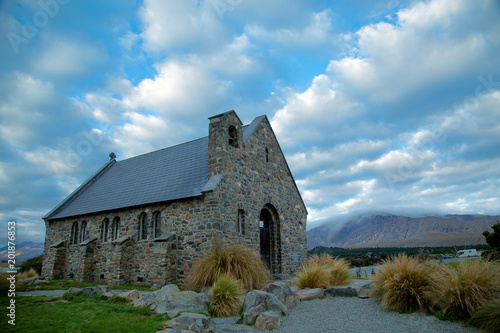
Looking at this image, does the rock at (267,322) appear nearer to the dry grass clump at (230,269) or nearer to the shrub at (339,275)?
the dry grass clump at (230,269)

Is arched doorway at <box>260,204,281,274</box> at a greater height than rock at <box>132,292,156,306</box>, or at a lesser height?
greater

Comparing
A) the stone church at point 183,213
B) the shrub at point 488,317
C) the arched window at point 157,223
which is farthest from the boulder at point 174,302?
the arched window at point 157,223

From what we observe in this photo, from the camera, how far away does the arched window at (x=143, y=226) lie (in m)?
17.1

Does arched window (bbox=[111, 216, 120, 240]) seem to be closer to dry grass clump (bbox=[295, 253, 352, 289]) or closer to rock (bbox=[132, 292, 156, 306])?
rock (bbox=[132, 292, 156, 306])

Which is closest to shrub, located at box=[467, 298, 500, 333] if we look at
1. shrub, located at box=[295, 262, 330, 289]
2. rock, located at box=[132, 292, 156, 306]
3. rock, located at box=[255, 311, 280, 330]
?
rock, located at box=[255, 311, 280, 330]

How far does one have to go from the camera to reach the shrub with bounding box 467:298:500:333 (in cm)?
596

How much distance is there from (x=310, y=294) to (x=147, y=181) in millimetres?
13008

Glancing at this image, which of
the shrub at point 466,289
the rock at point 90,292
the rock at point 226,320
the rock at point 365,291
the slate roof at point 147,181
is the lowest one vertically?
the rock at point 226,320

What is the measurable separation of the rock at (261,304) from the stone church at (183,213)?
5052 millimetres

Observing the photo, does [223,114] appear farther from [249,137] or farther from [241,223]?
[241,223]

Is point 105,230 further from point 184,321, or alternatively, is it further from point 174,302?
point 184,321

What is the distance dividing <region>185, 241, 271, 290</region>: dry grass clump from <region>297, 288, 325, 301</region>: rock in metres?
1.52

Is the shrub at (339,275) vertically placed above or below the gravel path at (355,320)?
above

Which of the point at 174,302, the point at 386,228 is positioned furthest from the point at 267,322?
the point at 386,228
